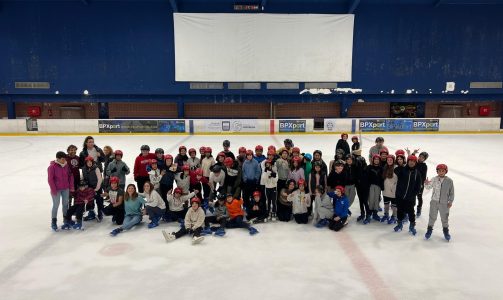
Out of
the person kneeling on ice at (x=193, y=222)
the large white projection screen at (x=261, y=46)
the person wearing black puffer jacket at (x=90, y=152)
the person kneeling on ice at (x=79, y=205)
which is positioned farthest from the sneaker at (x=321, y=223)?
the large white projection screen at (x=261, y=46)

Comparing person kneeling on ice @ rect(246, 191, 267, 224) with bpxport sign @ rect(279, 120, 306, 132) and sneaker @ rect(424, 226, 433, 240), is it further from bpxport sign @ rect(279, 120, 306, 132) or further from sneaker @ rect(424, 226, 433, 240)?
bpxport sign @ rect(279, 120, 306, 132)

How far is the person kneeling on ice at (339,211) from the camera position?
7.89 m

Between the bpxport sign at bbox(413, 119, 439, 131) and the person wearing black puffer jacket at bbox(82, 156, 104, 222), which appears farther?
the bpxport sign at bbox(413, 119, 439, 131)

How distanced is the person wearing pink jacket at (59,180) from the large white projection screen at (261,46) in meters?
21.3

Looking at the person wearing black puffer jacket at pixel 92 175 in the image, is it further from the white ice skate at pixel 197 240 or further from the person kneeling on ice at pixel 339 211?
the person kneeling on ice at pixel 339 211

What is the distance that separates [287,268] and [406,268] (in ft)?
6.56

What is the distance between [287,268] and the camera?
245 inches

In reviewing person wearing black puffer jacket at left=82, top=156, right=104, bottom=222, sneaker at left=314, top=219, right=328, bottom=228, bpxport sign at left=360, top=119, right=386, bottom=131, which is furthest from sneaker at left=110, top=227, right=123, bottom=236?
bpxport sign at left=360, top=119, right=386, bottom=131

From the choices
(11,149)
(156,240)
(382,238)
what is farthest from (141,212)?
(11,149)

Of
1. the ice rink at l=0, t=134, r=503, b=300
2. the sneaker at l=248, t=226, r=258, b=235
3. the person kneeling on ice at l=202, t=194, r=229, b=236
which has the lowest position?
the ice rink at l=0, t=134, r=503, b=300

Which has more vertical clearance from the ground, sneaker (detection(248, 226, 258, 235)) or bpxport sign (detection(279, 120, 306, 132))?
bpxport sign (detection(279, 120, 306, 132))

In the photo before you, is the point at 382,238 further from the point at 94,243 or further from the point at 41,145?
the point at 41,145

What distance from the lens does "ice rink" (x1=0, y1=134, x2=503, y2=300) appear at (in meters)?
5.50

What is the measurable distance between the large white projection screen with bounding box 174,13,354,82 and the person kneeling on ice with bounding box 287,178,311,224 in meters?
21.0
